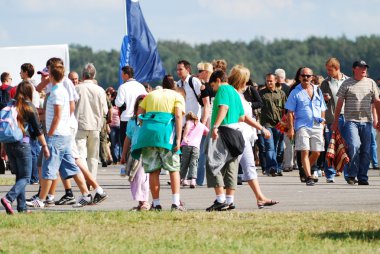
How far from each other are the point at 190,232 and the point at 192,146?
763 cm

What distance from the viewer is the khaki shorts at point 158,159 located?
1452cm

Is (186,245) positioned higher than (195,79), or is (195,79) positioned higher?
(195,79)

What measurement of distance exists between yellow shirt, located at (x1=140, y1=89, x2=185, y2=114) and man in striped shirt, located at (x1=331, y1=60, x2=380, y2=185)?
5218 millimetres

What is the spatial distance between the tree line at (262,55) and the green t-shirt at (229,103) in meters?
133

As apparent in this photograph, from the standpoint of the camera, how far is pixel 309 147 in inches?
781

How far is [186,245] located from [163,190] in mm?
7977

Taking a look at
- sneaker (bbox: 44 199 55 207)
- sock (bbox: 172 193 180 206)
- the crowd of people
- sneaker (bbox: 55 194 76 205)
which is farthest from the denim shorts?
sock (bbox: 172 193 180 206)

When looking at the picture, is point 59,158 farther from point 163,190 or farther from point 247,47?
point 247,47

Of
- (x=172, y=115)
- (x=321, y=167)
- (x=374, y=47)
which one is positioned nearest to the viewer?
(x=172, y=115)

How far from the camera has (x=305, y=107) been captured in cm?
1973

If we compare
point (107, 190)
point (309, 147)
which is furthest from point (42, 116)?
point (309, 147)

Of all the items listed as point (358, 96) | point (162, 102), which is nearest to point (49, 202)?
point (162, 102)

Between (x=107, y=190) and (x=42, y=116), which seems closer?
(x=42, y=116)

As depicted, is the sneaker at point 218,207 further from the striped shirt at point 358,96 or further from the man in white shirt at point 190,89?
the striped shirt at point 358,96
